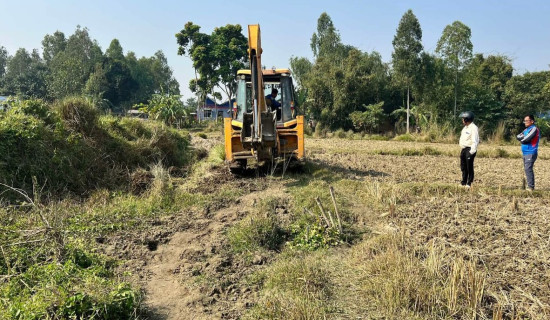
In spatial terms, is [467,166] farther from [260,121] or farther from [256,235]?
[256,235]

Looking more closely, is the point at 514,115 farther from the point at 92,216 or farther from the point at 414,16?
the point at 92,216

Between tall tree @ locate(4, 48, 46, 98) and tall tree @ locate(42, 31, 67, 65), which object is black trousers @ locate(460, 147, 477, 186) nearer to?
tall tree @ locate(4, 48, 46, 98)

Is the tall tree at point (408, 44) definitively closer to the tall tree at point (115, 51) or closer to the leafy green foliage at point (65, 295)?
the leafy green foliage at point (65, 295)

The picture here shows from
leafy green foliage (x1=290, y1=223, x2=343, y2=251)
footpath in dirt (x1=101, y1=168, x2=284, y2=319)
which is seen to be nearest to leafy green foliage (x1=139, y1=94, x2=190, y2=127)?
footpath in dirt (x1=101, y1=168, x2=284, y2=319)

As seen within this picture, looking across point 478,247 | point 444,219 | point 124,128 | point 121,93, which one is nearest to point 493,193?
point 444,219

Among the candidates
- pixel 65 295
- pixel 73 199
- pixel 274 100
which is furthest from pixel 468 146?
pixel 73 199

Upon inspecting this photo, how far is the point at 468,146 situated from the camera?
22.8 feet

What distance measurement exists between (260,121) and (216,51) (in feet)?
102

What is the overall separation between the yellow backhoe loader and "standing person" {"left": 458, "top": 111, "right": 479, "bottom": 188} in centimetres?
337

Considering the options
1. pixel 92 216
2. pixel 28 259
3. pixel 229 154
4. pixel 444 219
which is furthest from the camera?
pixel 229 154

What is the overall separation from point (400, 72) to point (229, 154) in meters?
20.5

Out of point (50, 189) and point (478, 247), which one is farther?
point (50, 189)

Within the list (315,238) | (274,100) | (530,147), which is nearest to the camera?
(315,238)

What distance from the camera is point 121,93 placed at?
168 feet
